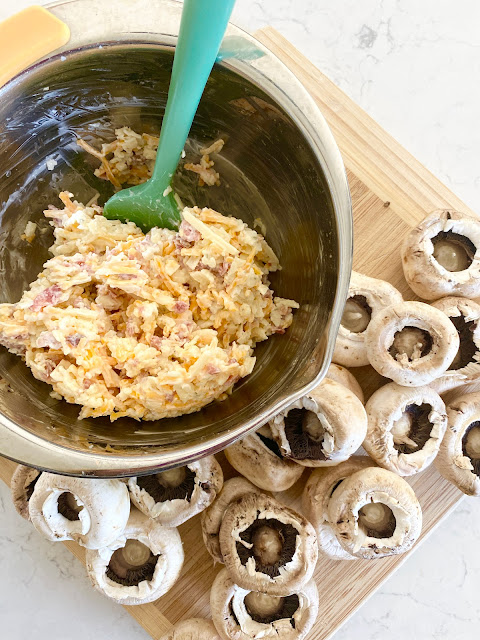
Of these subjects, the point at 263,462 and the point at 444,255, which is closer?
the point at 263,462

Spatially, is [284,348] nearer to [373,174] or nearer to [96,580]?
[373,174]

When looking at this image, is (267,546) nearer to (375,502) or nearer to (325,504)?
(325,504)

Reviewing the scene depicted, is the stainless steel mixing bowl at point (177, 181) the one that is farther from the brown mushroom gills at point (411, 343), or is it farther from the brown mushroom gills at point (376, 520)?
the brown mushroom gills at point (376, 520)

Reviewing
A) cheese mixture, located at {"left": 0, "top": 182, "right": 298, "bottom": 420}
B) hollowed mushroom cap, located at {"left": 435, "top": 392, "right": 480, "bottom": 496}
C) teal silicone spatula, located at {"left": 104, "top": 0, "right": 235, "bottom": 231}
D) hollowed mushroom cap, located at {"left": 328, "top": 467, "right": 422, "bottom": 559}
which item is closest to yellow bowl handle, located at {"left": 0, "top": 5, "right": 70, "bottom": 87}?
teal silicone spatula, located at {"left": 104, "top": 0, "right": 235, "bottom": 231}

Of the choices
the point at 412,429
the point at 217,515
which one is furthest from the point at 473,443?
the point at 217,515

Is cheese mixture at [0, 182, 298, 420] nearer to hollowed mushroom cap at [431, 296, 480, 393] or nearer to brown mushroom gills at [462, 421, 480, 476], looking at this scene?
hollowed mushroom cap at [431, 296, 480, 393]

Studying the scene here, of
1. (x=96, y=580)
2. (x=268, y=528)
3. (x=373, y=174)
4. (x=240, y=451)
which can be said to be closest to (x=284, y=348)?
(x=240, y=451)
